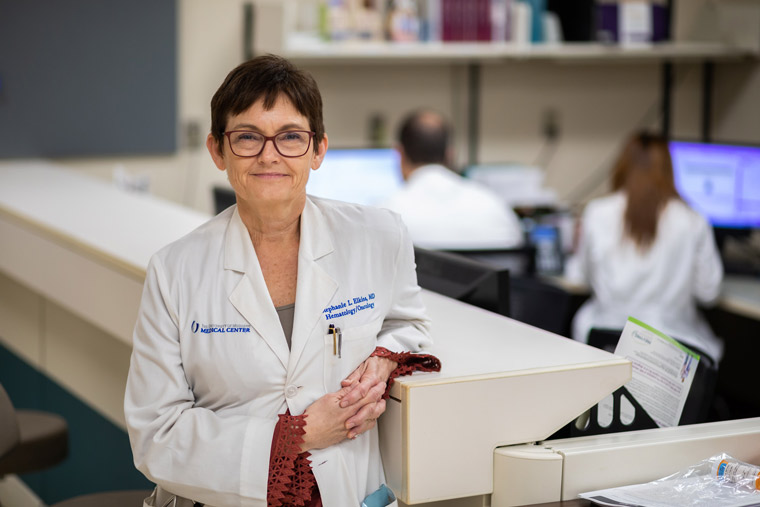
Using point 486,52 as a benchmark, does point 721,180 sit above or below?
below

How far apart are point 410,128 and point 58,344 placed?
1525 millimetres

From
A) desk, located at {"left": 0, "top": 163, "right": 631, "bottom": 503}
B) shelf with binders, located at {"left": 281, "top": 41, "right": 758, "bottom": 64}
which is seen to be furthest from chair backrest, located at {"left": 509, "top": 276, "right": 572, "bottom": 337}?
shelf with binders, located at {"left": 281, "top": 41, "right": 758, "bottom": 64}

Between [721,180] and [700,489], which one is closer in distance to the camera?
[700,489]

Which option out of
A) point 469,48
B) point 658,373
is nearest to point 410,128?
point 469,48

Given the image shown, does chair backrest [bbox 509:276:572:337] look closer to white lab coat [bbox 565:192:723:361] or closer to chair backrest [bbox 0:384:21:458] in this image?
white lab coat [bbox 565:192:723:361]

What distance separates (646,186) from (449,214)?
686mm

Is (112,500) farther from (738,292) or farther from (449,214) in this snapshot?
(738,292)

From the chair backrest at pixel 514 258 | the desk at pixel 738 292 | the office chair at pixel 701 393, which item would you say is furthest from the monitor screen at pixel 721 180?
the office chair at pixel 701 393

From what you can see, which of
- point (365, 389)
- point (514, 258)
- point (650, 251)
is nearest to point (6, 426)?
point (365, 389)

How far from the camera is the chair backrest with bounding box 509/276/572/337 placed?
2699 millimetres

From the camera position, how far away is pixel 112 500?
1.87 metres

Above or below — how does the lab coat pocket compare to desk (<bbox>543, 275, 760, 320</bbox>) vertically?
above

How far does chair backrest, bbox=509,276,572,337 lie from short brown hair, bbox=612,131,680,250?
690 millimetres

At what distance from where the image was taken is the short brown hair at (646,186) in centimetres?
327
